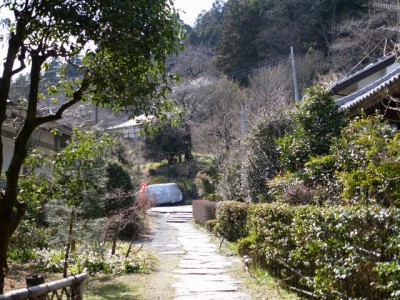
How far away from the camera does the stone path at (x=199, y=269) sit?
8914mm

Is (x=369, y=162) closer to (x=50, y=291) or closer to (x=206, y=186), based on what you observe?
(x=50, y=291)

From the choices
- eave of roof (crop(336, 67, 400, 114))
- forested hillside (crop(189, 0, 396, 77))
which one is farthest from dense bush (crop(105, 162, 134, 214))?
forested hillside (crop(189, 0, 396, 77))

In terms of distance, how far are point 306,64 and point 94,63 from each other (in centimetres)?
3060

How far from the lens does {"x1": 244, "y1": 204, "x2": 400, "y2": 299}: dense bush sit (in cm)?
500

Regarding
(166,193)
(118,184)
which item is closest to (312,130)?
(118,184)

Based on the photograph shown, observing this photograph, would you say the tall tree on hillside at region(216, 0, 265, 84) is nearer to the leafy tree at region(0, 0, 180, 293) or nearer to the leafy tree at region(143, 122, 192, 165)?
the leafy tree at region(143, 122, 192, 165)

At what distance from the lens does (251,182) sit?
16547mm

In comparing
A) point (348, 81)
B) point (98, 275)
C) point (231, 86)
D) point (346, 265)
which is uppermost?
point (231, 86)

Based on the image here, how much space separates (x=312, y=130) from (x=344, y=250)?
6.52m

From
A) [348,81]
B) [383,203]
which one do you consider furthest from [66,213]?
[348,81]

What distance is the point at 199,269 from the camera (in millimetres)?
11734

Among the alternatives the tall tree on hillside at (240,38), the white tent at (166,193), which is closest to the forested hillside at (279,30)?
the tall tree on hillside at (240,38)

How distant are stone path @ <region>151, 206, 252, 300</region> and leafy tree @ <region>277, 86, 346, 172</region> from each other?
2976 mm

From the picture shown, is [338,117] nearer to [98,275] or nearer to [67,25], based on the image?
[98,275]
